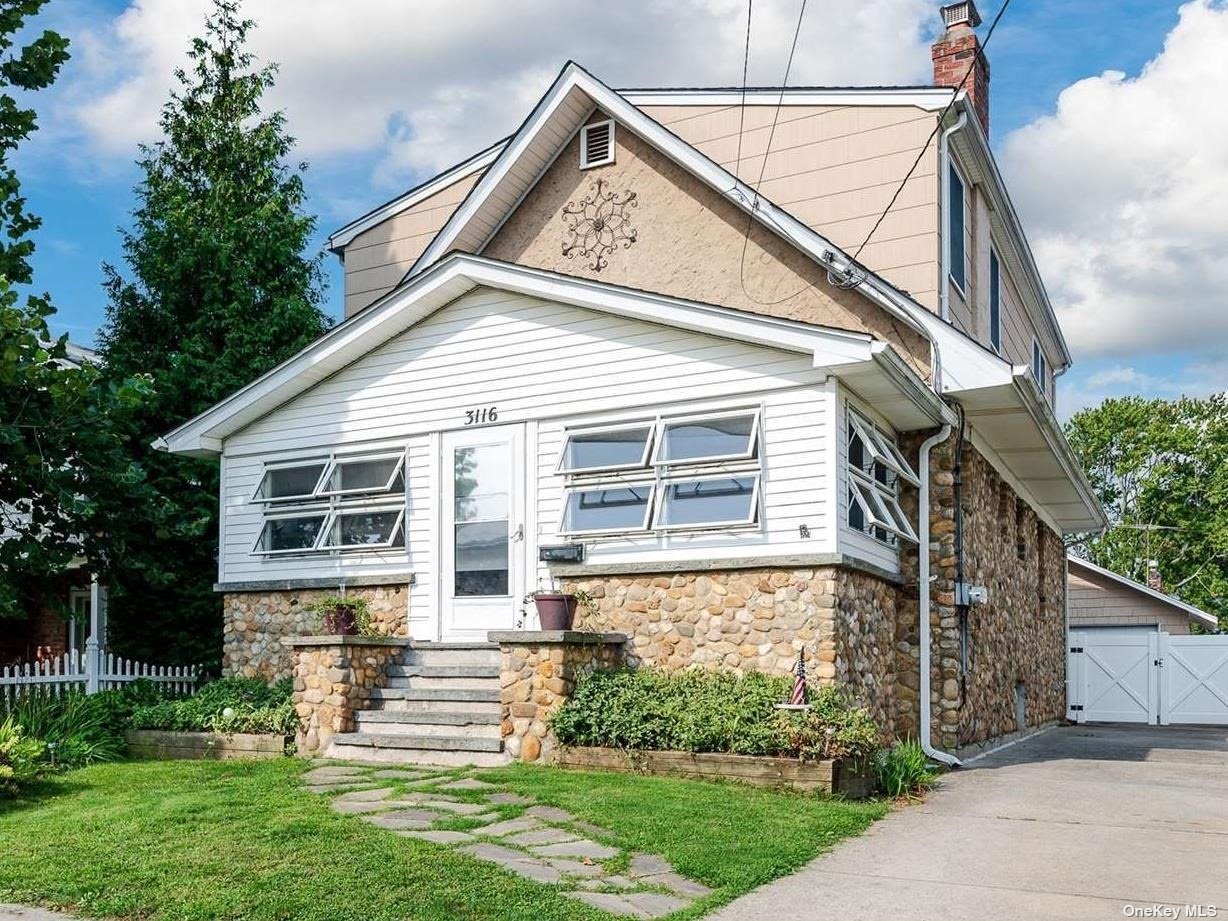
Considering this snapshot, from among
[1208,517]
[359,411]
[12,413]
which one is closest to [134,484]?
[12,413]

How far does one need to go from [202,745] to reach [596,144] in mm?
7785

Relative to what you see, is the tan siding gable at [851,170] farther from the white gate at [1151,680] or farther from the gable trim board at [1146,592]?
the gable trim board at [1146,592]

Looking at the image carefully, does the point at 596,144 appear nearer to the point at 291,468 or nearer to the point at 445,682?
the point at 291,468

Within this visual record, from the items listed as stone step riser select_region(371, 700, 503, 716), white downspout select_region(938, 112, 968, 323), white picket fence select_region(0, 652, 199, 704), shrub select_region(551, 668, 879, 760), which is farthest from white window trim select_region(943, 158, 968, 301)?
white picket fence select_region(0, 652, 199, 704)

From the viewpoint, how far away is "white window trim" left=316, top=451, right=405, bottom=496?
12.4m

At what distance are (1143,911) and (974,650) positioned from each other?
721 cm

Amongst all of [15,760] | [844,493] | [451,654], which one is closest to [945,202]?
[844,493]

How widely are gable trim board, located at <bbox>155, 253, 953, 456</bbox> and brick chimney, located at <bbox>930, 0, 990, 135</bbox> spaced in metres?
5.37

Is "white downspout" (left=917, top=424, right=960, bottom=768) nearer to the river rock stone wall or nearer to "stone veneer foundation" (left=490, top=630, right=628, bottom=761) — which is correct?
the river rock stone wall

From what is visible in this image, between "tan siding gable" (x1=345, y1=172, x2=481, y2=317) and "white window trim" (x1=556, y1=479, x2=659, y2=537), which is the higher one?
"tan siding gable" (x1=345, y1=172, x2=481, y2=317)

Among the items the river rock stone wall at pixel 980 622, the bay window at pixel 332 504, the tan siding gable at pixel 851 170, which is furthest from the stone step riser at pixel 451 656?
the tan siding gable at pixel 851 170

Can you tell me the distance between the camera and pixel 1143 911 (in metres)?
5.85

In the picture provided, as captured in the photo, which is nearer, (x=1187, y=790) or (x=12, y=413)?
(x=1187, y=790)

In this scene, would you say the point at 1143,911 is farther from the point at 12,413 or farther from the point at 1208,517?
the point at 1208,517
